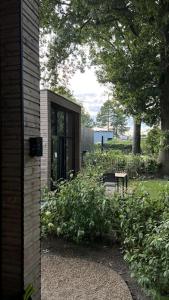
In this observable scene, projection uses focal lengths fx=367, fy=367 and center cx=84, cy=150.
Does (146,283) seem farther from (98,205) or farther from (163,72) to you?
(163,72)

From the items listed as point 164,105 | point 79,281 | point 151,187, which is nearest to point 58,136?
point 151,187

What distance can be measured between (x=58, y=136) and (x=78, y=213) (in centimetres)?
755

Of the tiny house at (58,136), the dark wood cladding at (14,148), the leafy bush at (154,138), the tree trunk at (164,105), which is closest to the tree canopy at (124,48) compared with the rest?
the tree trunk at (164,105)

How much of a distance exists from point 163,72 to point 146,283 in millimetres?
16167

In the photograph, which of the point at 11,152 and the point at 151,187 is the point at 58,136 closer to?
the point at 151,187

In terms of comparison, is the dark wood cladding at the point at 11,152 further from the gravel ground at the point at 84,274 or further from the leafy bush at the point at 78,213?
the leafy bush at the point at 78,213

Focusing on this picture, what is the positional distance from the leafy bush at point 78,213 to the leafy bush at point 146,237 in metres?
0.32

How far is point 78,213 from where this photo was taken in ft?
20.1

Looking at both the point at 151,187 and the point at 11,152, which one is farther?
the point at 151,187

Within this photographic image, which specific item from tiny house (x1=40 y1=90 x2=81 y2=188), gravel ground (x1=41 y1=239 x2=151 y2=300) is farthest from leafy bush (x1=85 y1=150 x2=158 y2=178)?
gravel ground (x1=41 y1=239 x2=151 y2=300)

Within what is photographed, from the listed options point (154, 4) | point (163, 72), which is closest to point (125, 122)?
point (163, 72)

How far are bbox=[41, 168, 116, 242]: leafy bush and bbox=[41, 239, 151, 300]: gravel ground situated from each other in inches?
9.2

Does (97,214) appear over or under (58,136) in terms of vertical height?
under

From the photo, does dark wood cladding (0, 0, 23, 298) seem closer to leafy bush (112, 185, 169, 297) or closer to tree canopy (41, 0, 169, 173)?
leafy bush (112, 185, 169, 297)
